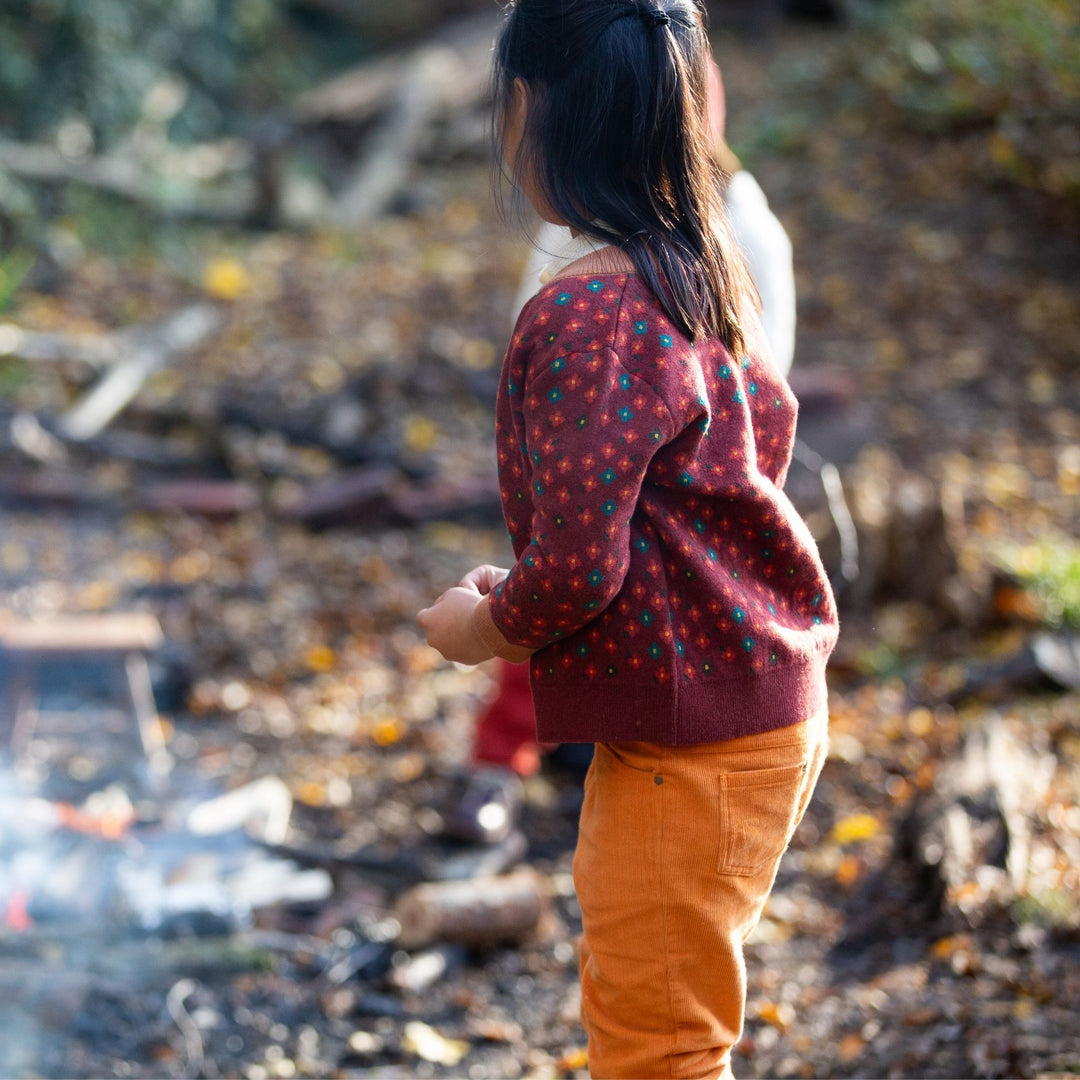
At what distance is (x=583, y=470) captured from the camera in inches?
64.4

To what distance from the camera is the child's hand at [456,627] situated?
6.00ft

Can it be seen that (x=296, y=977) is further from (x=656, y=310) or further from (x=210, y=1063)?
(x=656, y=310)

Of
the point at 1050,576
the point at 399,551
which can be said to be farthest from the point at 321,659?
the point at 1050,576

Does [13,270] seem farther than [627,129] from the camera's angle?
Yes

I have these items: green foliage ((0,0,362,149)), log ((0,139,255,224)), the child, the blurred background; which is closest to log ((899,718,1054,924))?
the blurred background

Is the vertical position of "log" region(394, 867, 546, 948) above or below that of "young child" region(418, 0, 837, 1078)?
below

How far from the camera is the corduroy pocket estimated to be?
1.84m

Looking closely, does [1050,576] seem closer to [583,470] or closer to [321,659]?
[321,659]

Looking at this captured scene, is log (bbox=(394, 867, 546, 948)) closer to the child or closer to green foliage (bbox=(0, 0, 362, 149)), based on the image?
the child

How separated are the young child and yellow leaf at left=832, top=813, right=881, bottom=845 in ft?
6.58

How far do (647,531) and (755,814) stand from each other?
0.49 meters

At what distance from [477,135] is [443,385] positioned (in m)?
5.77

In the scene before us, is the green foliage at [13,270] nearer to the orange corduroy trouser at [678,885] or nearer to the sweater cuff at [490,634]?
the sweater cuff at [490,634]

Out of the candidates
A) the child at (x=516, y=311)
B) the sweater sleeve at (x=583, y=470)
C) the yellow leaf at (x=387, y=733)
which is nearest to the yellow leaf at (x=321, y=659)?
the yellow leaf at (x=387, y=733)
